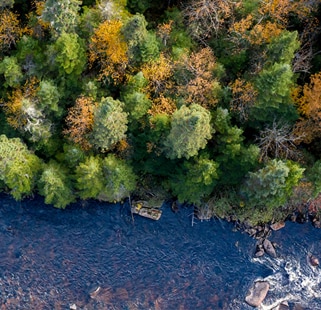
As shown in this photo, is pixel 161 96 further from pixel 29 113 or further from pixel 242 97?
pixel 29 113

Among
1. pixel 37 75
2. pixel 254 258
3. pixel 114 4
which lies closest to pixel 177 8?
pixel 114 4

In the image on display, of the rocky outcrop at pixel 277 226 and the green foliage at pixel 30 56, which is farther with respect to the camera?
the rocky outcrop at pixel 277 226

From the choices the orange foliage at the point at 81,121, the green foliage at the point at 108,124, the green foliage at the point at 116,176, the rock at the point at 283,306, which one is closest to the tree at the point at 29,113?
the orange foliage at the point at 81,121

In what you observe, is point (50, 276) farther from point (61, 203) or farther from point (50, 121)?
point (50, 121)

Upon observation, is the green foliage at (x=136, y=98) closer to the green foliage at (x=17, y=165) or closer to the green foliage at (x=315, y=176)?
the green foliage at (x=17, y=165)

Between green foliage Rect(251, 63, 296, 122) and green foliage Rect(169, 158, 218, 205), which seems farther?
green foliage Rect(169, 158, 218, 205)

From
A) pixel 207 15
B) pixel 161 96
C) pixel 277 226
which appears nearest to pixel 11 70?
pixel 161 96

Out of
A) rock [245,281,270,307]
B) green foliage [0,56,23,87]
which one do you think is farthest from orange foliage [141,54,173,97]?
rock [245,281,270,307]

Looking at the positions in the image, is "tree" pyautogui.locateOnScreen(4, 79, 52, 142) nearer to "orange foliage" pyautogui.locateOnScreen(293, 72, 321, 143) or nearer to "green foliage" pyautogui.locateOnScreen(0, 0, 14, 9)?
"green foliage" pyautogui.locateOnScreen(0, 0, 14, 9)
